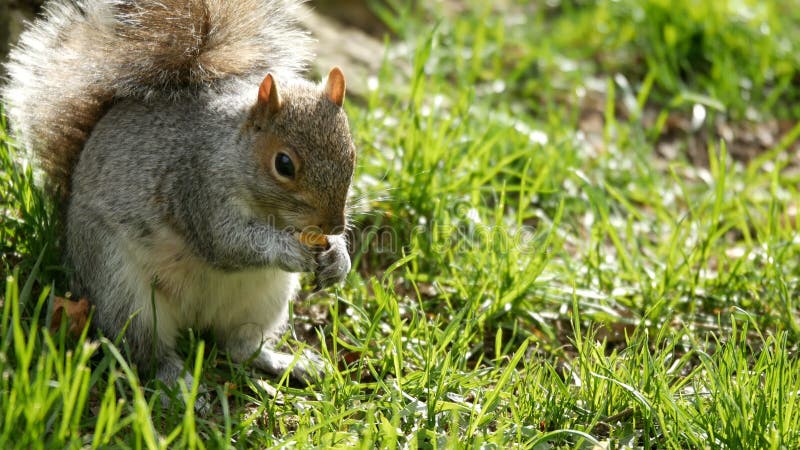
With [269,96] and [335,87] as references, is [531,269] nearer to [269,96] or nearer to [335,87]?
[335,87]

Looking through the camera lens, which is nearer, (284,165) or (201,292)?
(284,165)

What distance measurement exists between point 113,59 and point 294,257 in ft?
1.95

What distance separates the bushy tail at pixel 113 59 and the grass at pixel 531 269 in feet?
0.43

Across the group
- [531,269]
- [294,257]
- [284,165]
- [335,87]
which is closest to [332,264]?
[294,257]

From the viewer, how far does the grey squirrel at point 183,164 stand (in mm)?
1949

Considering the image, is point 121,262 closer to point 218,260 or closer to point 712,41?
point 218,260

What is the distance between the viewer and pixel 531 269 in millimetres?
2346

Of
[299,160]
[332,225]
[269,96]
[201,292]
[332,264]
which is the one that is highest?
[269,96]

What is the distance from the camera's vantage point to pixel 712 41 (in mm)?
3721

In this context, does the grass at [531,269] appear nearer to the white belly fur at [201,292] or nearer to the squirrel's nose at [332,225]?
the white belly fur at [201,292]

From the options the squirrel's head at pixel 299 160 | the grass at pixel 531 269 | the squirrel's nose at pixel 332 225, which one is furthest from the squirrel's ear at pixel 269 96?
the grass at pixel 531 269

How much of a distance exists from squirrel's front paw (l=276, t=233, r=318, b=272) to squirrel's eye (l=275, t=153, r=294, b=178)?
147 millimetres

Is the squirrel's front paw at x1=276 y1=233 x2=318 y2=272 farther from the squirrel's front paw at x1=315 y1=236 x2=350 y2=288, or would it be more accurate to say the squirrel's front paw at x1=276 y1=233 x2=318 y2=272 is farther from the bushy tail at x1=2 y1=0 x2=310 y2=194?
the bushy tail at x1=2 y1=0 x2=310 y2=194

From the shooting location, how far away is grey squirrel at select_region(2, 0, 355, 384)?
1.95 m
